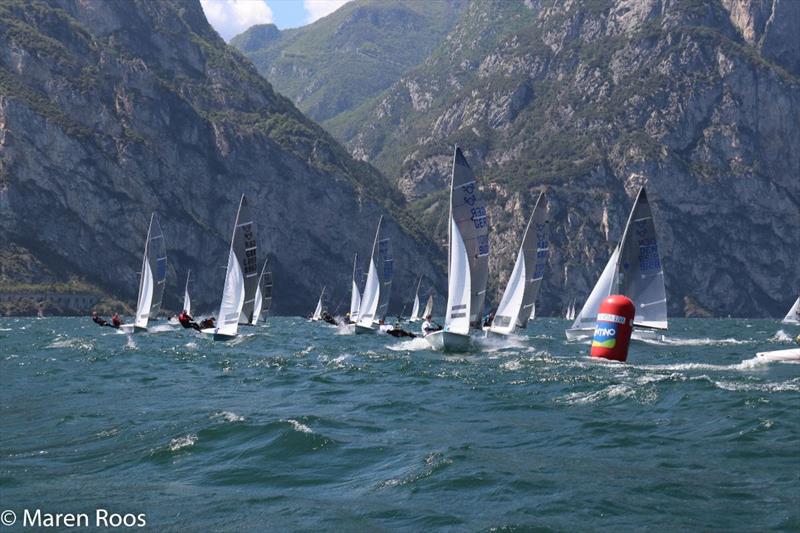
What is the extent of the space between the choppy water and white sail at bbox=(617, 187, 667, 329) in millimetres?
15270

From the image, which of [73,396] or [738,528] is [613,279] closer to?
[73,396]

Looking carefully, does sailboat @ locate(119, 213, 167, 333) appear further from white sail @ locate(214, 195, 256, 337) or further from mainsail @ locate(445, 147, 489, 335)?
mainsail @ locate(445, 147, 489, 335)

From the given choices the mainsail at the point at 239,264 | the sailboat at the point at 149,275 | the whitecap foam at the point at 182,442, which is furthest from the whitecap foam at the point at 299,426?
the sailboat at the point at 149,275

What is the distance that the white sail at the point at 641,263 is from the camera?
5388cm

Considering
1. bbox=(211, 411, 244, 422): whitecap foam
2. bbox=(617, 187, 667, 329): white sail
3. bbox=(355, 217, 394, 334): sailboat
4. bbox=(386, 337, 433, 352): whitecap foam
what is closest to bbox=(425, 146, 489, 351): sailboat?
bbox=(386, 337, 433, 352): whitecap foam

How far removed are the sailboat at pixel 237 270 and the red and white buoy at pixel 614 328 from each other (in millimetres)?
22471

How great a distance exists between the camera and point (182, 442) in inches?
844

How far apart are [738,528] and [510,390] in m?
16.8

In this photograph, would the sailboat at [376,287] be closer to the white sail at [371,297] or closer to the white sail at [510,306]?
the white sail at [371,297]

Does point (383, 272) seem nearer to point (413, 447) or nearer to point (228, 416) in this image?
point (228, 416)

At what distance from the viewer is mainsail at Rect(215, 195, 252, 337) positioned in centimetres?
5591

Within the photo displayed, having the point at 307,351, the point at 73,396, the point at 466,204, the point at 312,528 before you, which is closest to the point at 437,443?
the point at 312,528

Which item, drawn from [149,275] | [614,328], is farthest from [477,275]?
[149,275]

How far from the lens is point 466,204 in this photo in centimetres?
4788
